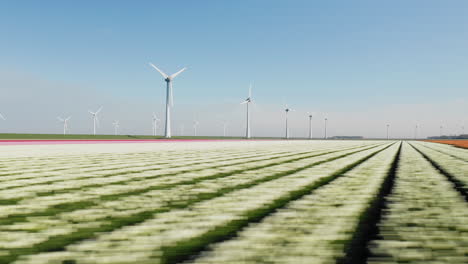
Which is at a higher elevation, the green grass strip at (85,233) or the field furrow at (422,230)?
the field furrow at (422,230)

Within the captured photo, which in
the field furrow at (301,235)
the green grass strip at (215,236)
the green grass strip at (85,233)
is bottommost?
the green grass strip at (85,233)

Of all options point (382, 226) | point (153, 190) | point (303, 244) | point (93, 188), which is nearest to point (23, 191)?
point (93, 188)

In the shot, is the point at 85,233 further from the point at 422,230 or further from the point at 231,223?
the point at 422,230

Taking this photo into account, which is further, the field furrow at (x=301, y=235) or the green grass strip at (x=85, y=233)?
the green grass strip at (x=85, y=233)

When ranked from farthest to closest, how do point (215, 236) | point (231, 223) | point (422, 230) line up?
point (231, 223) → point (422, 230) → point (215, 236)

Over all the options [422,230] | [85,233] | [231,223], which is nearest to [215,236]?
[231,223]

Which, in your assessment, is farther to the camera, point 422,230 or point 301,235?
point 422,230

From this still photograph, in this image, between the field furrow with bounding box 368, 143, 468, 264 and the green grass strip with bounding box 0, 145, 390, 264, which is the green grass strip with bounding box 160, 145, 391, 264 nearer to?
the green grass strip with bounding box 0, 145, 390, 264

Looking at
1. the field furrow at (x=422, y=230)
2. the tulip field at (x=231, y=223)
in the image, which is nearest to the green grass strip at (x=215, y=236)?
the tulip field at (x=231, y=223)

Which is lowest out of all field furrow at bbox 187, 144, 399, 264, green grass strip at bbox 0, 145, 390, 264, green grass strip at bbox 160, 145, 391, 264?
green grass strip at bbox 0, 145, 390, 264

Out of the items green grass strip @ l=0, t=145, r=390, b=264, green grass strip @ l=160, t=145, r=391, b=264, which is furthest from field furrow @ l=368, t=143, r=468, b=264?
green grass strip @ l=0, t=145, r=390, b=264

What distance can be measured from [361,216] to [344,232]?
0.93m

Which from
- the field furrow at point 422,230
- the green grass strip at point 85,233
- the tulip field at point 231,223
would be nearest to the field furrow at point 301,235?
the tulip field at point 231,223

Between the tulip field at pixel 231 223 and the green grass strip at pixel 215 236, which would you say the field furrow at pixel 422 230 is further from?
the green grass strip at pixel 215 236
